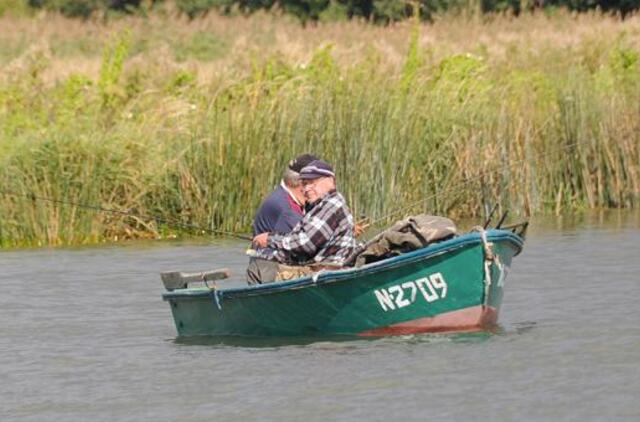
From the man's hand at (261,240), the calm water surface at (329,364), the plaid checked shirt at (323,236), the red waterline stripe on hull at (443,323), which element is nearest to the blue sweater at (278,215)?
the man's hand at (261,240)

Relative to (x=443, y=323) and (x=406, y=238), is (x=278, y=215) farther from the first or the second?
(x=443, y=323)

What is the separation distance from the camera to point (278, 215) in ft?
48.6

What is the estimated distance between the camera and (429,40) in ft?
104

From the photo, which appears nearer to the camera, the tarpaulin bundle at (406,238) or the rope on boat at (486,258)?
the rope on boat at (486,258)

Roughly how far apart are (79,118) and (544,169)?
18.9ft

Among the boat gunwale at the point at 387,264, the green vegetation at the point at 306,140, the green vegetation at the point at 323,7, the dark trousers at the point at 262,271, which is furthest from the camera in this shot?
the green vegetation at the point at 323,7

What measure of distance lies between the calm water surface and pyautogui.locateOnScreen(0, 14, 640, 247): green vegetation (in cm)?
367

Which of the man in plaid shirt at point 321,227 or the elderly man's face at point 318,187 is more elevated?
the elderly man's face at point 318,187

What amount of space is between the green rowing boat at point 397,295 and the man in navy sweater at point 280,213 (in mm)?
389

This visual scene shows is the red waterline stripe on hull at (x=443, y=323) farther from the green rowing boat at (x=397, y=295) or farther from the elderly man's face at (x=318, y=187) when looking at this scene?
the elderly man's face at (x=318, y=187)

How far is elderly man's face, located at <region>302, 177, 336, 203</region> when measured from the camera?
13.9 m

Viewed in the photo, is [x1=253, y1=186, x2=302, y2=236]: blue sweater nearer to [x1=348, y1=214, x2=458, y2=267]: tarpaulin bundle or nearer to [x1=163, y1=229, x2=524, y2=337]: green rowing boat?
[x1=163, y1=229, x2=524, y2=337]: green rowing boat

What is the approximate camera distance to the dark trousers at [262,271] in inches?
572

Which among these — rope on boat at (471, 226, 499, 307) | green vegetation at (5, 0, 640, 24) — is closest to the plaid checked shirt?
rope on boat at (471, 226, 499, 307)
